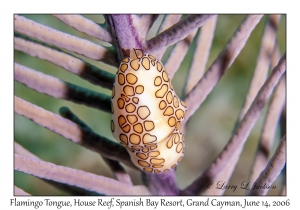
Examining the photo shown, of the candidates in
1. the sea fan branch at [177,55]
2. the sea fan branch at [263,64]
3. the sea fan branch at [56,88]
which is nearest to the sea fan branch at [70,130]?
the sea fan branch at [56,88]

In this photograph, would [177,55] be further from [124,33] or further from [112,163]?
[112,163]

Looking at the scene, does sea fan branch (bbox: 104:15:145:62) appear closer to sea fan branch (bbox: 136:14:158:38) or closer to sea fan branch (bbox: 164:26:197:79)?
sea fan branch (bbox: 136:14:158:38)

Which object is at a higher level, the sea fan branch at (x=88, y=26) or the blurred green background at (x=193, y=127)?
the sea fan branch at (x=88, y=26)

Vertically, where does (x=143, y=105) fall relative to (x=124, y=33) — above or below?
below

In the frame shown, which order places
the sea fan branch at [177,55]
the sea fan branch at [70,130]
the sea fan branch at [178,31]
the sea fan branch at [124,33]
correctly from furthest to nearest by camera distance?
the sea fan branch at [177,55] → the sea fan branch at [70,130] → the sea fan branch at [124,33] → the sea fan branch at [178,31]

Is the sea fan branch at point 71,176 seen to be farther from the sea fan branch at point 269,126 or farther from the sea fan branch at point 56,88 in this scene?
the sea fan branch at point 269,126

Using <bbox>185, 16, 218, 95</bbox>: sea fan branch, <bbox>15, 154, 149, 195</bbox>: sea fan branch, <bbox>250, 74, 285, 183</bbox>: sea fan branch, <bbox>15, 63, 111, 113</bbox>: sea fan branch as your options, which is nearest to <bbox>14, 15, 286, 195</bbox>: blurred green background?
<bbox>250, 74, 285, 183</bbox>: sea fan branch

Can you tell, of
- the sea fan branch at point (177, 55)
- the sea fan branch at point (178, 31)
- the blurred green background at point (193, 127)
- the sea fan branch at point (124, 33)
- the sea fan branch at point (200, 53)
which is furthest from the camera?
the blurred green background at point (193, 127)

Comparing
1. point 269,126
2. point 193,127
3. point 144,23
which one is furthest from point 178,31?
point 193,127
